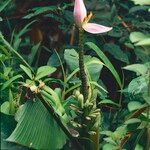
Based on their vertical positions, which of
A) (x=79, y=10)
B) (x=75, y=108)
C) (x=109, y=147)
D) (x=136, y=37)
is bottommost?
(x=109, y=147)

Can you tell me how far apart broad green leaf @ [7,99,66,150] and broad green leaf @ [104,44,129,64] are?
1.39ft

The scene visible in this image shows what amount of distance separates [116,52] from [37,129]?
1.62 feet

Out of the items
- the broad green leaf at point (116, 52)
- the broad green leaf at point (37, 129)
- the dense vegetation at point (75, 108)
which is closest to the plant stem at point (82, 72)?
the dense vegetation at point (75, 108)

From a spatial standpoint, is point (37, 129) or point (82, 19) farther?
point (37, 129)

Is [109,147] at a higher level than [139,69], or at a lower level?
lower

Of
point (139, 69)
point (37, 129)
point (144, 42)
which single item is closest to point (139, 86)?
point (139, 69)

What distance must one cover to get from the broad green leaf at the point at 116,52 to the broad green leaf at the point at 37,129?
422 millimetres

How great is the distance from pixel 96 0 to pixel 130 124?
70 centimetres

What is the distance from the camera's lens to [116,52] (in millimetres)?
1456

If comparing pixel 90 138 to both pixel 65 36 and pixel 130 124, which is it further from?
pixel 65 36

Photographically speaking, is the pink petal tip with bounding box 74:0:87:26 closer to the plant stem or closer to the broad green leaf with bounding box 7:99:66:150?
the plant stem

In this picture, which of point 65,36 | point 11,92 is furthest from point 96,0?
point 11,92

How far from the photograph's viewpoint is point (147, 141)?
3.54 feet

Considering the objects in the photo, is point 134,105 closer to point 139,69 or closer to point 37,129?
point 139,69
